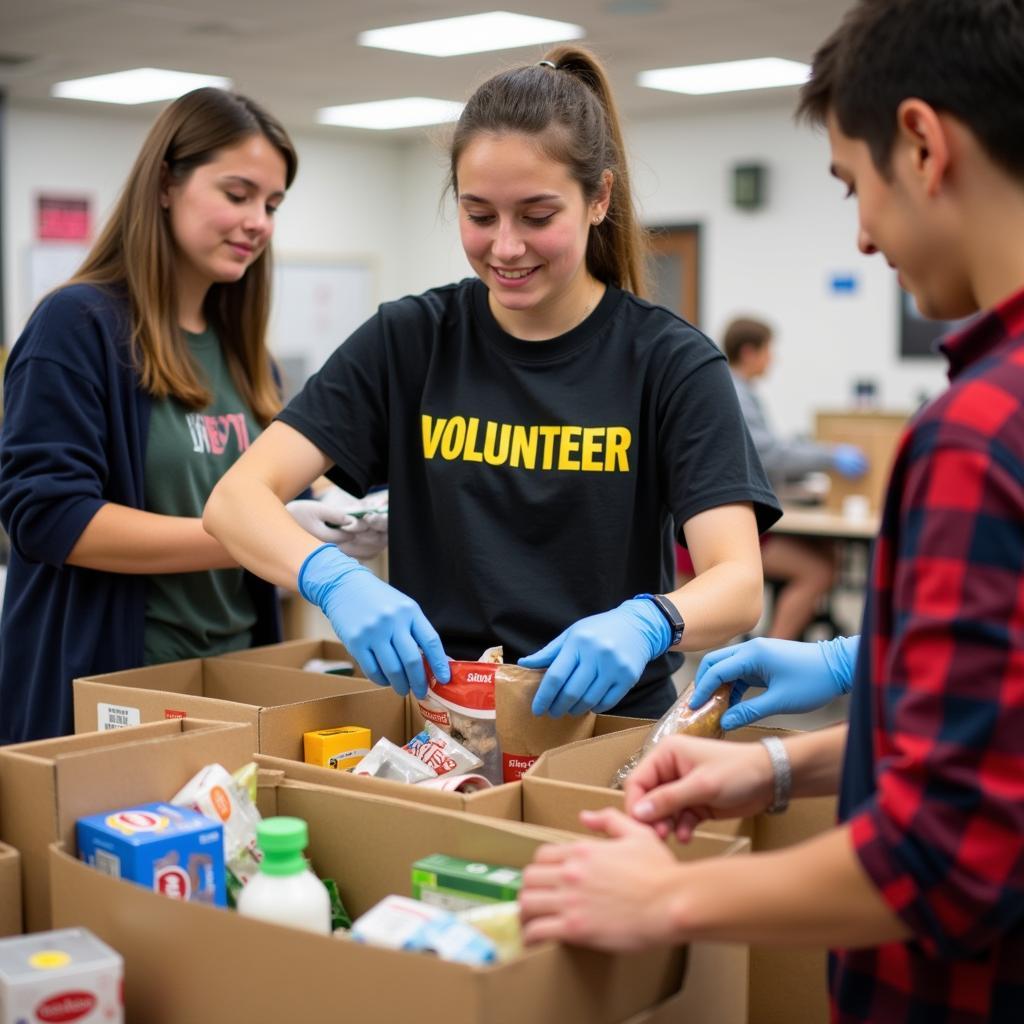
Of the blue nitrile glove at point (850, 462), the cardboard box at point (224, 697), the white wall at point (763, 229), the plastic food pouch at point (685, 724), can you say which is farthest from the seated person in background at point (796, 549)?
the plastic food pouch at point (685, 724)

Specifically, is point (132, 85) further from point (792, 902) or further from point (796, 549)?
point (792, 902)

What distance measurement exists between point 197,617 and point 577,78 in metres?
0.86

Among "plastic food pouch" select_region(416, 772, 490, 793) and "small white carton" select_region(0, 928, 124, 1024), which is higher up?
"plastic food pouch" select_region(416, 772, 490, 793)

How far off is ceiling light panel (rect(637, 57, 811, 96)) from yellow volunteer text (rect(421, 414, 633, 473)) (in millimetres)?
6092

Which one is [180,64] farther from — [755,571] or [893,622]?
[893,622]

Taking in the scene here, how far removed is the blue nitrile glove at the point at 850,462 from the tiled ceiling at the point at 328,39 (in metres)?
1.72

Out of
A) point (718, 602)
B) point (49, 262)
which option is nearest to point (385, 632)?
point (718, 602)

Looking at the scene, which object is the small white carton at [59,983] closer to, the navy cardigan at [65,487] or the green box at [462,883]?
the green box at [462,883]

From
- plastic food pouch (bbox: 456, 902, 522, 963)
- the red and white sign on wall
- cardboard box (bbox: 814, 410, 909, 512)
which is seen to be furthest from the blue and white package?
the red and white sign on wall

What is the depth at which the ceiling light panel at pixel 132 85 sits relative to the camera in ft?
24.4

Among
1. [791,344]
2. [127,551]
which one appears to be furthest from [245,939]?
[791,344]

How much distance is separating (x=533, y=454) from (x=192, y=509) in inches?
23.5

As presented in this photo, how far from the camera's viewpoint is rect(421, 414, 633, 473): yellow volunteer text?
1.45 m

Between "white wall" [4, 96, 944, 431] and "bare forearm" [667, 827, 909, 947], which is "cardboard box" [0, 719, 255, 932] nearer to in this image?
"bare forearm" [667, 827, 909, 947]
